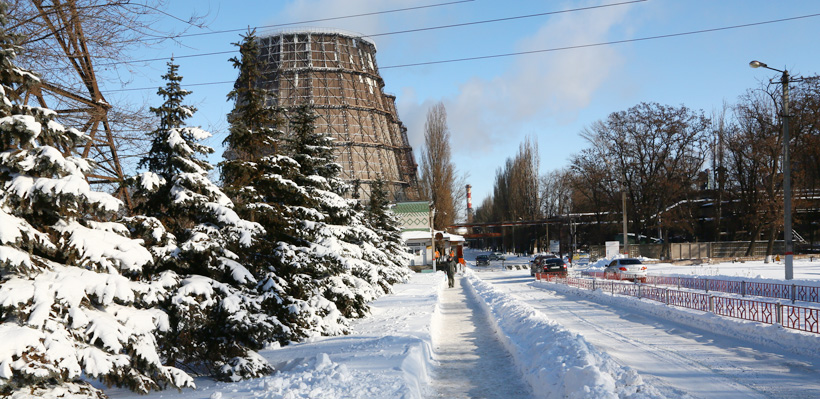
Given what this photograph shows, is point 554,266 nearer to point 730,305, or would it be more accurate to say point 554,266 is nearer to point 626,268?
point 626,268

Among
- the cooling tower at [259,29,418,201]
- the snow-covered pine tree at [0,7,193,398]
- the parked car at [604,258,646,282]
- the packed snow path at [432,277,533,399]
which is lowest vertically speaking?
the packed snow path at [432,277,533,399]

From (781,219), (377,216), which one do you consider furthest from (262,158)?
(781,219)

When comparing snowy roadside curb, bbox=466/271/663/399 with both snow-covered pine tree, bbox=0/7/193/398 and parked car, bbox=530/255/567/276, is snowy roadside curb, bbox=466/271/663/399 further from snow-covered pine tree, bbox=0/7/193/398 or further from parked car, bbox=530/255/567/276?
parked car, bbox=530/255/567/276

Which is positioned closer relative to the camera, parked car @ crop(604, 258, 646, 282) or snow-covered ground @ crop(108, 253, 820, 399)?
snow-covered ground @ crop(108, 253, 820, 399)

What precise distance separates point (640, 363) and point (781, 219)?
A: 5228 centimetres

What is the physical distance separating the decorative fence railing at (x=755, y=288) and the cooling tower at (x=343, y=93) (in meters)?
66.0

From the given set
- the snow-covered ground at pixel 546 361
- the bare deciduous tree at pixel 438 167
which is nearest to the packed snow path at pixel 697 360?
the snow-covered ground at pixel 546 361

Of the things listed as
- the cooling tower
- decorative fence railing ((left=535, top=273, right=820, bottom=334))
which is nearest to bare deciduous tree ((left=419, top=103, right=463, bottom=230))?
the cooling tower

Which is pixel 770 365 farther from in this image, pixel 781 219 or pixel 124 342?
pixel 781 219

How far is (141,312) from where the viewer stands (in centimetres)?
853

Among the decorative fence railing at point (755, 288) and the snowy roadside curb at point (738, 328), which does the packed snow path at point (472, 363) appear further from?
the decorative fence railing at point (755, 288)

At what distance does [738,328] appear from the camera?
14984 millimetres

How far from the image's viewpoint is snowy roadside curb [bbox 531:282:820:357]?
1250 cm

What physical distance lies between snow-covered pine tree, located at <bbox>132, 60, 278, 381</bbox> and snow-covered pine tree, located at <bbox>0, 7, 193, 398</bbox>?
2065 mm
